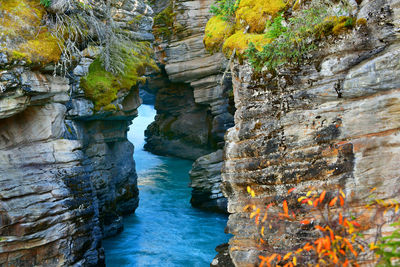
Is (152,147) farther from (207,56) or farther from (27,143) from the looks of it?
(27,143)

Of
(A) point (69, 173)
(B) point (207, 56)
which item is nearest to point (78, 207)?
(A) point (69, 173)

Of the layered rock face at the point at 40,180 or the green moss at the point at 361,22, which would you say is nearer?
the green moss at the point at 361,22

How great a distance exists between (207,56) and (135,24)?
17.9ft

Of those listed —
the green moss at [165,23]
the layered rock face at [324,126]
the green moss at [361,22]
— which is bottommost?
the layered rock face at [324,126]

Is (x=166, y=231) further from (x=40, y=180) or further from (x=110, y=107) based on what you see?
(x=40, y=180)

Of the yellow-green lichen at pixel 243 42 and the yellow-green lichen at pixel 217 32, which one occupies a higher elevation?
the yellow-green lichen at pixel 217 32

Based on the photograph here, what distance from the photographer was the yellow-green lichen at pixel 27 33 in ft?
23.0

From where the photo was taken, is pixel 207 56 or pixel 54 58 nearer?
pixel 54 58

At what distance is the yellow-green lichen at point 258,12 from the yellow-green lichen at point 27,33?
167 inches

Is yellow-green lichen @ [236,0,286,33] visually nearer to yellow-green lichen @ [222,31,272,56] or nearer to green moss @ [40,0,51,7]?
yellow-green lichen @ [222,31,272,56]

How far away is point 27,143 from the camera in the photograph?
7883 mm

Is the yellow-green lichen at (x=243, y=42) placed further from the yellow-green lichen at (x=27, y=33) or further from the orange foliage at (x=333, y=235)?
the yellow-green lichen at (x=27, y=33)

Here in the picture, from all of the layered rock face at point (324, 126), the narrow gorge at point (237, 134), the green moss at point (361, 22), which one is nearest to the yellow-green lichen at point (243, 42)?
the narrow gorge at point (237, 134)

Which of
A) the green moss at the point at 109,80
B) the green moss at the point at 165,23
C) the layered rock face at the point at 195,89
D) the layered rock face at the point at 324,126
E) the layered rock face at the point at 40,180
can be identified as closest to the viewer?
the layered rock face at the point at 324,126
